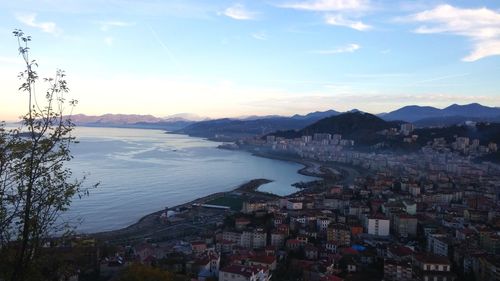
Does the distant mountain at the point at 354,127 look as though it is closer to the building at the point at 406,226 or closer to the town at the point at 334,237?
the town at the point at 334,237

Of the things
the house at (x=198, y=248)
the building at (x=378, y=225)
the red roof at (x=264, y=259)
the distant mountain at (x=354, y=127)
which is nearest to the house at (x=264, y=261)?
the red roof at (x=264, y=259)

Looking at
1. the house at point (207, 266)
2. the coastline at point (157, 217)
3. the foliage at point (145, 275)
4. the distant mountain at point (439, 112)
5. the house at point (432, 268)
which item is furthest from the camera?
the distant mountain at point (439, 112)

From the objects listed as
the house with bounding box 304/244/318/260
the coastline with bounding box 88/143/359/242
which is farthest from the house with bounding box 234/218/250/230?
the house with bounding box 304/244/318/260

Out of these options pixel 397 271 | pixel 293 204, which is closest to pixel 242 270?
pixel 397 271

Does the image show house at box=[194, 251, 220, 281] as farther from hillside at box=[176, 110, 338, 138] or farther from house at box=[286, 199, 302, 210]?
hillside at box=[176, 110, 338, 138]

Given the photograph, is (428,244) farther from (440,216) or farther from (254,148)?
(254,148)

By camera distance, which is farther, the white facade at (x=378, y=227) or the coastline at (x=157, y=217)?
the white facade at (x=378, y=227)
